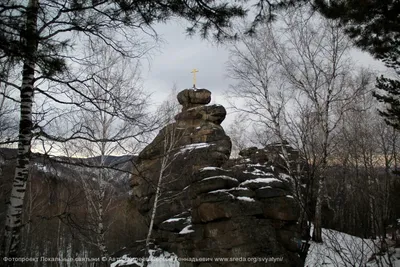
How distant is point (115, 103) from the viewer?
451cm

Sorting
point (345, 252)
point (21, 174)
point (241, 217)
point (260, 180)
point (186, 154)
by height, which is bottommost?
point (345, 252)

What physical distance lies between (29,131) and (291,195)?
7.89 m

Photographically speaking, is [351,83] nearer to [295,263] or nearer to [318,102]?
[318,102]

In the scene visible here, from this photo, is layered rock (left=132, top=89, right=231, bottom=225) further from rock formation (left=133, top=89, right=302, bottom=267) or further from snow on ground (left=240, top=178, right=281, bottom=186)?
snow on ground (left=240, top=178, right=281, bottom=186)

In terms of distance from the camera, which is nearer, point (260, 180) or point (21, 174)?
point (21, 174)

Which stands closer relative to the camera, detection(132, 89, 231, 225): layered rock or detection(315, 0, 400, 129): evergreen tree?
detection(315, 0, 400, 129): evergreen tree

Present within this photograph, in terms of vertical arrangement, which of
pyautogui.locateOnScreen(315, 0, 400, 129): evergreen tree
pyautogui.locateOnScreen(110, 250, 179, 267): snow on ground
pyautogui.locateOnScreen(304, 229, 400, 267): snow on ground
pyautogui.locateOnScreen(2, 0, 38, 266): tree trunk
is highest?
pyautogui.locateOnScreen(315, 0, 400, 129): evergreen tree

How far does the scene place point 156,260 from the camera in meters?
12.6

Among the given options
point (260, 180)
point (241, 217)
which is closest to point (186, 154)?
point (260, 180)

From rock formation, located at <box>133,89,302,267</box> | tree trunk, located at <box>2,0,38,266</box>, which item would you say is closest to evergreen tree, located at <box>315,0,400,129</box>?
tree trunk, located at <box>2,0,38,266</box>

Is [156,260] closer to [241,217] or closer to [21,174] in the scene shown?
[241,217]

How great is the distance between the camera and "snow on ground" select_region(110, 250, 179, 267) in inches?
466

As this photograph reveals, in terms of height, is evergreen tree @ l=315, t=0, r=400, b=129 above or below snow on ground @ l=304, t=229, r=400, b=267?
above

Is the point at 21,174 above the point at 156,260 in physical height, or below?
above
